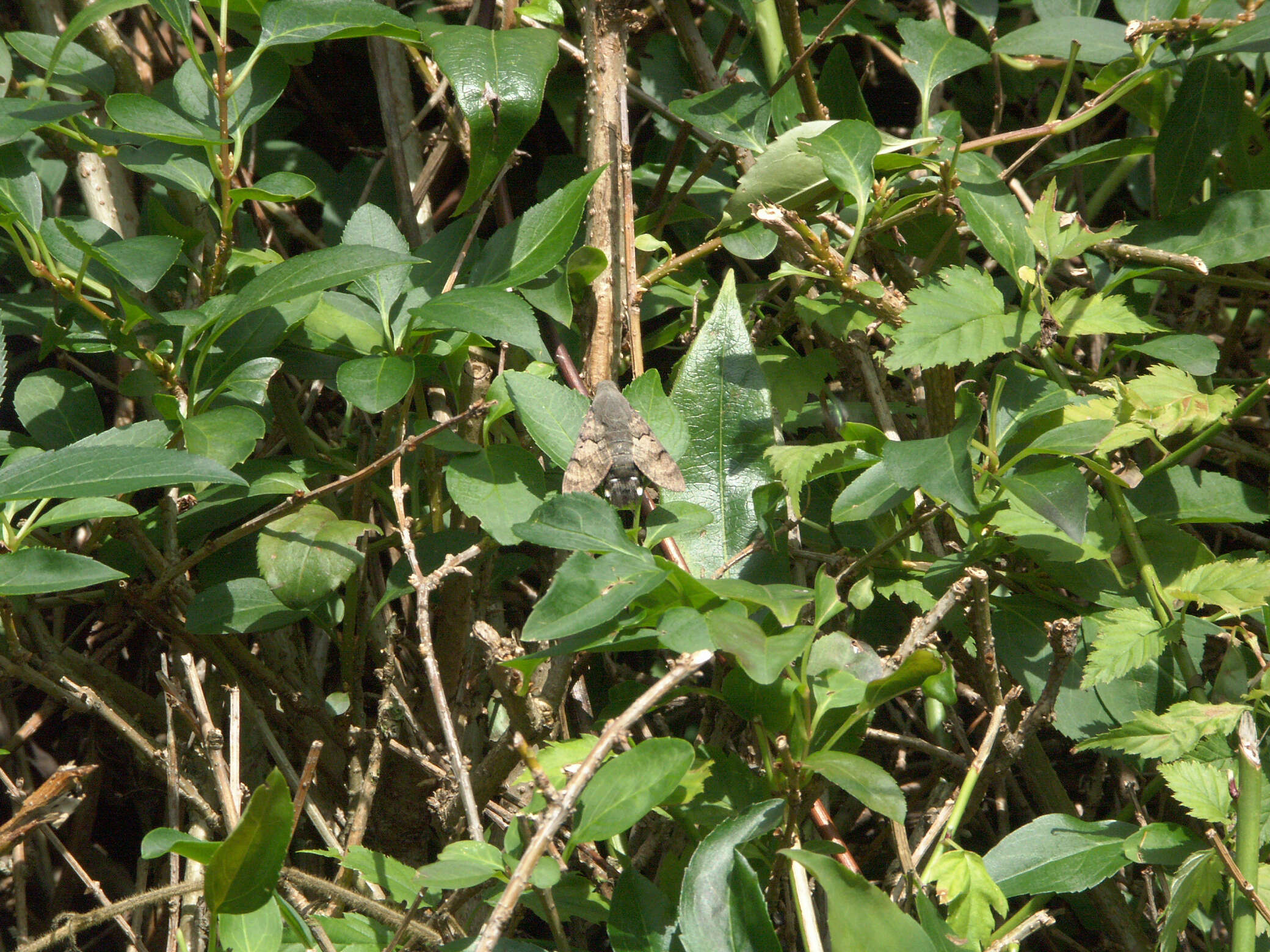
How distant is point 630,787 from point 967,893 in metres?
0.38

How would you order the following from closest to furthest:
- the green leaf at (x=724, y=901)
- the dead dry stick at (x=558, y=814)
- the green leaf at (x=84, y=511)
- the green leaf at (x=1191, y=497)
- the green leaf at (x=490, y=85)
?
the dead dry stick at (x=558, y=814)
the green leaf at (x=724, y=901)
the green leaf at (x=84, y=511)
the green leaf at (x=490, y=85)
the green leaf at (x=1191, y=497)

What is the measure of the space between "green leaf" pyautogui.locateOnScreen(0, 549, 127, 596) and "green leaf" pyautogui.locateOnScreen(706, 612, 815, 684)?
0.58 meters

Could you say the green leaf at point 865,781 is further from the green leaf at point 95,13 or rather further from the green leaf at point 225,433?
the green leaf at point 95,13

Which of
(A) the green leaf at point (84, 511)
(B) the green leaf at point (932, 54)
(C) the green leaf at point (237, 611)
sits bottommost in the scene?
(C) the green leaf at point (237, 611)

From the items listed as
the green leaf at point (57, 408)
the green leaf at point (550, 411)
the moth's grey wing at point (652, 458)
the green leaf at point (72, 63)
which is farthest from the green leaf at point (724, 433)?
the green leaf at point (72, 63)

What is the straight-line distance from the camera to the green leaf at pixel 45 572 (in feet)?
3.15

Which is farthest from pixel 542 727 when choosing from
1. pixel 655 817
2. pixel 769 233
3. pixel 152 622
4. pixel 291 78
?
pixel 291 78

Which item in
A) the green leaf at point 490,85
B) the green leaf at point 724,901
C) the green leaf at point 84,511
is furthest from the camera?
the green leaf at point 490,85

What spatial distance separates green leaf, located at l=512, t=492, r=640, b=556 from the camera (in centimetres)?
92

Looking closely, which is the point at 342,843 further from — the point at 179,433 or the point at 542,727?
the point at 179,433

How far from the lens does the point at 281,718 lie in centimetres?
139

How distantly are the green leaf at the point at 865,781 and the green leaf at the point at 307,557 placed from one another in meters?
0.60

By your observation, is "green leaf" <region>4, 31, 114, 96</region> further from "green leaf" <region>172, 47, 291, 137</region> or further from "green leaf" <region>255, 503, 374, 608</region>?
"green leaf" <region>255, 503, 374, 608</region>

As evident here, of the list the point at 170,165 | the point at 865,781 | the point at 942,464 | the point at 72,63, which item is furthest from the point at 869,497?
the point at 72,63
